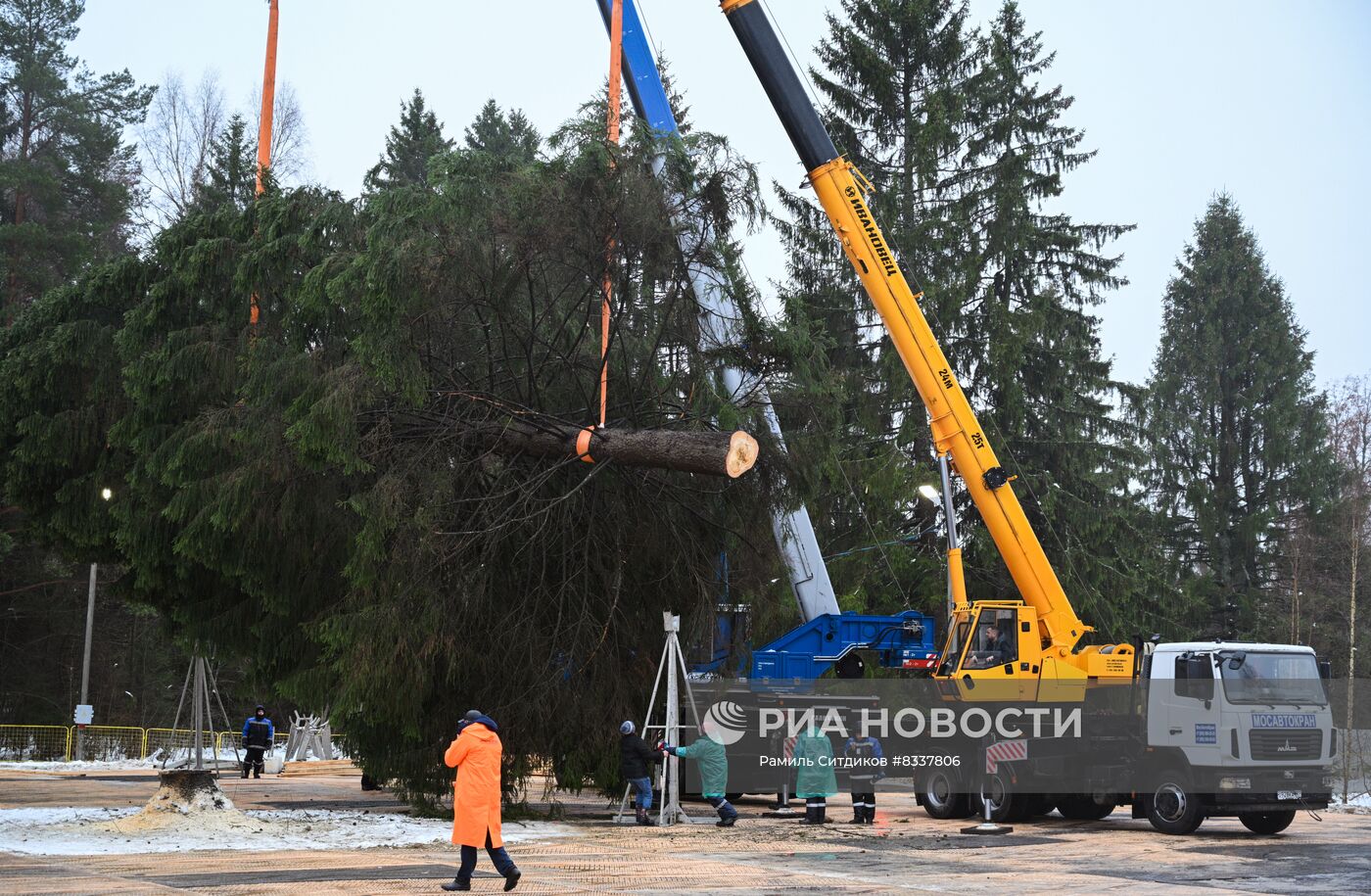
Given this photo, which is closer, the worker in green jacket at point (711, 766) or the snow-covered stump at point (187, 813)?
the snow-covered stump at point (187, 813)

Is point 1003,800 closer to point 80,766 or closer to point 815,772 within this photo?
point 815,772

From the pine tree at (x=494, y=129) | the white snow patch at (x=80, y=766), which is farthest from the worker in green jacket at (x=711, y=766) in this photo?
the pine tree at (x=494, y=129)

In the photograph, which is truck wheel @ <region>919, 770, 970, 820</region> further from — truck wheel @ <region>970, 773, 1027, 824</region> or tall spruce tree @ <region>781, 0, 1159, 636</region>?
tall spruce tree @ <region>781, 0, 1159, 636</region>

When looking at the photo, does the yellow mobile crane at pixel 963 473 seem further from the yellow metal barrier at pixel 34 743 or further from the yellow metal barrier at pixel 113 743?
the yellow metal barrier at pixel 34 743

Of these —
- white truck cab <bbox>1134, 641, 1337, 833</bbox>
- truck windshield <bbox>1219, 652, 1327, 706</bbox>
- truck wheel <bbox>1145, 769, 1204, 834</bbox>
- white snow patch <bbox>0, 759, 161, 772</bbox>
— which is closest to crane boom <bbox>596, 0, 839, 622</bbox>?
white truck cab <bbox>1134, 641, 1337, 833</bbox>

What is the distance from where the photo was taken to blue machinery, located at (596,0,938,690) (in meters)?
17.2

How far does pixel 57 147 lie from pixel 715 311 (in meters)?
28.5

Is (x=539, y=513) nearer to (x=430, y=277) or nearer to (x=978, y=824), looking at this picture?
(x=430, y=277)

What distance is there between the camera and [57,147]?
37.6 m

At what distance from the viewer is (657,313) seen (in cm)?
1645

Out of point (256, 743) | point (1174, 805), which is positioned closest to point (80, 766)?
point (256, 743)

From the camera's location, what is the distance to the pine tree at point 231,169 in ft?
121

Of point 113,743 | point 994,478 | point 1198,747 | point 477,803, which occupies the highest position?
point 994,478

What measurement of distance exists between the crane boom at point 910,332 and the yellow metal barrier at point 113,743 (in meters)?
24.1
